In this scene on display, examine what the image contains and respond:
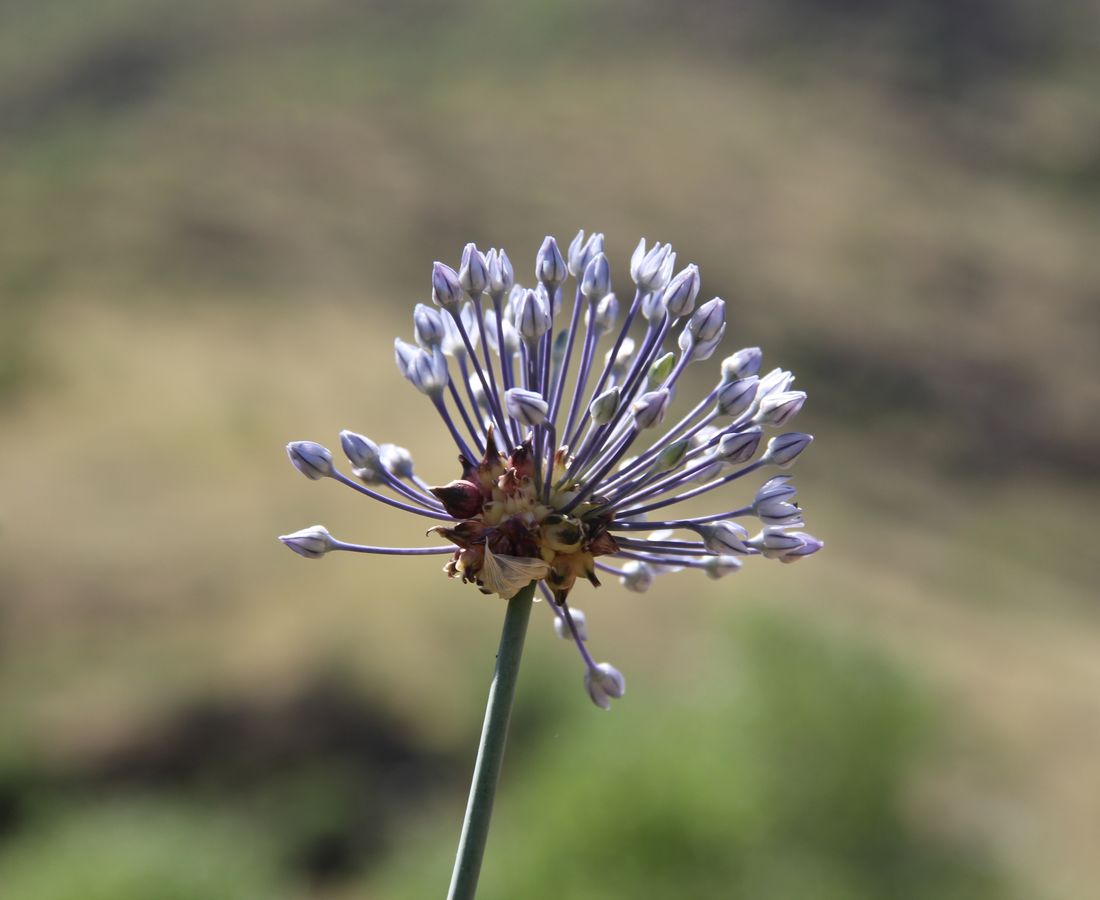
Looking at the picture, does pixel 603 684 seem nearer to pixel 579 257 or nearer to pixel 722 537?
pixel 722 537

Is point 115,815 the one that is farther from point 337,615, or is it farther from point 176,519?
point 176,519

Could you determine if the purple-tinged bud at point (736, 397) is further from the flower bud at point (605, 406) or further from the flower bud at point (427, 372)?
the flower bud at point (427, 372)

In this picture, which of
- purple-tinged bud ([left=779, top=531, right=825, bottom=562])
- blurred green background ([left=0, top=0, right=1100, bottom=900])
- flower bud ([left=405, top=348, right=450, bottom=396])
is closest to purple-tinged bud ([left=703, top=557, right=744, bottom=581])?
purple-tinged bud ([left=779, top=531, right=825, bottom=562])

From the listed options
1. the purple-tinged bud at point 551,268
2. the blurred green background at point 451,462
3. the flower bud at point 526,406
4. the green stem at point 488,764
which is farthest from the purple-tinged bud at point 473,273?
the blurred green background at point 451,462

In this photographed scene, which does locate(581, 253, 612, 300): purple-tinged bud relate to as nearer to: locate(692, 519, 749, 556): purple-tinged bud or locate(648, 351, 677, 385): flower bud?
locate(648, 351, 677, 385): flower bud

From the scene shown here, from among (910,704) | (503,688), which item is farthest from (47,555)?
(503,688)
